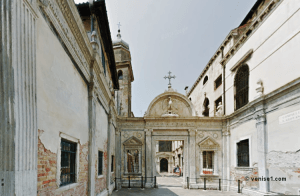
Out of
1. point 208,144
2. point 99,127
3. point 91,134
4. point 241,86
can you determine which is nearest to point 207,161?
point 208,144

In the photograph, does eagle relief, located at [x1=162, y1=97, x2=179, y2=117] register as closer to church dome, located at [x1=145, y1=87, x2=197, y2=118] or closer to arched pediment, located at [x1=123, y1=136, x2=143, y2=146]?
church dome, located at [x1=145, y1=87, x2=197, y2=118]

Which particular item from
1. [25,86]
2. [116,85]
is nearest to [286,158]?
[25,86]

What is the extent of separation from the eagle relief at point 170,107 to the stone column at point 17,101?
13.1 metres

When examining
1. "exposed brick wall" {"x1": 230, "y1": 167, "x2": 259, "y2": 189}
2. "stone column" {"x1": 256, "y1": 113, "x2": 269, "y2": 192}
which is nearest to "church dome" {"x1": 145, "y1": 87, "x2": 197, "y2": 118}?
"exposed brick wall" {"x1": 230, "y1": 167, "x2": 259, "y2": 189}

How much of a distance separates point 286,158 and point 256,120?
2658mm

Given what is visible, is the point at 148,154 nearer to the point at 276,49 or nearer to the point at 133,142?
the point at 133,142

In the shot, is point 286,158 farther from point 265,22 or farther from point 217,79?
point 217,79

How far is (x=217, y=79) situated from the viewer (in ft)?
59.7

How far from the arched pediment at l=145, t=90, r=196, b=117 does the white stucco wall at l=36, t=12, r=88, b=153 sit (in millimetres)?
10367

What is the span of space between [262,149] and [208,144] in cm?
513

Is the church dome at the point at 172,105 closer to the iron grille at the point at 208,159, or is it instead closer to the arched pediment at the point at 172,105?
the arched pediment at the point at 172,105

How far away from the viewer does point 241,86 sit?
1388 centimetres

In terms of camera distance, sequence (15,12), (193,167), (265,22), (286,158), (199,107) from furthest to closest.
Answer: (199,107) < (193,167) < (265,22) < (286,158) < (15,12)

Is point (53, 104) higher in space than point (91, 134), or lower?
higher
